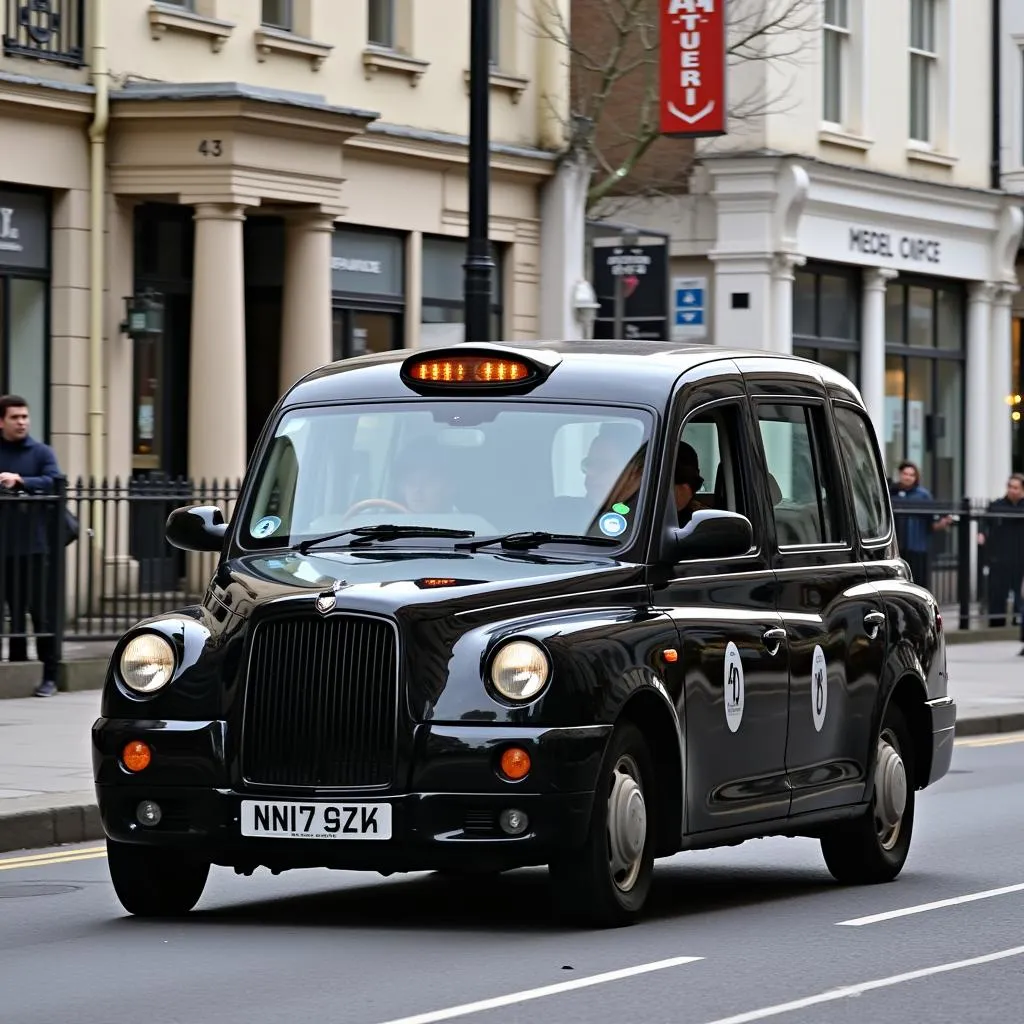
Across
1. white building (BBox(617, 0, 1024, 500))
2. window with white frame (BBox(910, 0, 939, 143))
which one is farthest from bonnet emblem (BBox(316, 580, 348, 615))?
window with white frame (BBox(910, 0, 939, 143))

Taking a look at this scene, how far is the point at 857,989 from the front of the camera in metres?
8.11

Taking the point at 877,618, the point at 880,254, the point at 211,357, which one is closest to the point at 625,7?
the point at 880,254

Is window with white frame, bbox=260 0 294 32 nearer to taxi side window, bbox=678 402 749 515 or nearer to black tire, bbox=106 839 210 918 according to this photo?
taxi side window, bbox=678 402 749 515

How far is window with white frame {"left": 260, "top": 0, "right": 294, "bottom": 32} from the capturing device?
25.9 m

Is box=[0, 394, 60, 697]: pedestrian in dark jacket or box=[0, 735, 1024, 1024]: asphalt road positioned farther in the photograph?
box=[0, 394, 60, 697]: pedestrian in dark jacket

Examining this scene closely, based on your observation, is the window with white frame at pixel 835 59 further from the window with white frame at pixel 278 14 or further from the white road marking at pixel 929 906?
the white road marking at pixel 929 906

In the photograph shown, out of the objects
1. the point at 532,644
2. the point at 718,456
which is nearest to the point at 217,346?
the point at 718,456

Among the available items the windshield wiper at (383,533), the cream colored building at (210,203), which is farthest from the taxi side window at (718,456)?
the cream colored building at (210,203)

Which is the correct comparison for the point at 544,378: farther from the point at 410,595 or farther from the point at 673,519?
the point at 410,595

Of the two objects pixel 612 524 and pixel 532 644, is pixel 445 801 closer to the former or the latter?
pixel 532 644

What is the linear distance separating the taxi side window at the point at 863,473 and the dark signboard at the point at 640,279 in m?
8.87

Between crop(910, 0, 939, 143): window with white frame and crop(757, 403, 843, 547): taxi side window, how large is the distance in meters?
26.6

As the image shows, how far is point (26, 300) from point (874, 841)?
14311 millimetres

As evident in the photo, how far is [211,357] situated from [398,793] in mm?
16028
